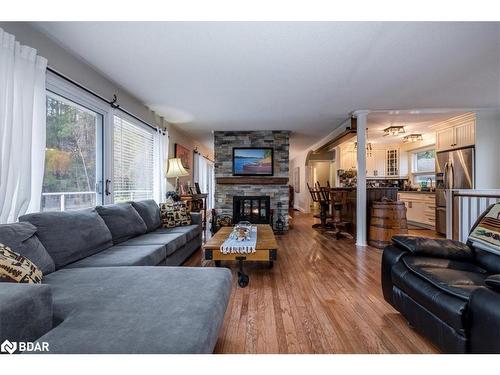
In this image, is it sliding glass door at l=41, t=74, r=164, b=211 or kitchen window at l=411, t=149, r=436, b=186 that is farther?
kitchen window at l=411, t=149, r=436, b=186

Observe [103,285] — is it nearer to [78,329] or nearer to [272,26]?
[78,329]

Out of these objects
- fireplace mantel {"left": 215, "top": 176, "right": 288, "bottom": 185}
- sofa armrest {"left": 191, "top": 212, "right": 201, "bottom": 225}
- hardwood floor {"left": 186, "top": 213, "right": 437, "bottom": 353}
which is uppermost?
fireplace mantel {"left": 215, "top": 176, "right": 288, "bottom": 185}

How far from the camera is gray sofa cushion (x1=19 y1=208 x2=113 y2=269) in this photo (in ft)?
5.94

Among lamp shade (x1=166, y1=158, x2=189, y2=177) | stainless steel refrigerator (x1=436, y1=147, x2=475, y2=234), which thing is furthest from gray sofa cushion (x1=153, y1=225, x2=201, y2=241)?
stainless steel refrigerator (x1=436, y1=147, x2=475, y2=234)

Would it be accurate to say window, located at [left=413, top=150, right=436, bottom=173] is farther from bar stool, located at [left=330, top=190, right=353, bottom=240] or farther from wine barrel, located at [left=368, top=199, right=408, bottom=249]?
wine barrel, located at [left=368, top=199, right=408, bottom=249]

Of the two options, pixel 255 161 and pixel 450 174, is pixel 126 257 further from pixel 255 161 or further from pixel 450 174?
pixel 450 174

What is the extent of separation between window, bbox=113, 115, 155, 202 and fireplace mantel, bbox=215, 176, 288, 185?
1.71m

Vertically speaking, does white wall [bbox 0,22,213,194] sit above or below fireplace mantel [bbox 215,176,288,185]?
above

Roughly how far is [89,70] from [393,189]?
16.2 feet

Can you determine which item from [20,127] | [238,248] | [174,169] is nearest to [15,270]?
[20,127]

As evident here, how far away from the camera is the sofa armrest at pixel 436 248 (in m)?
1.81

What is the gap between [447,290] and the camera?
52.2 inches

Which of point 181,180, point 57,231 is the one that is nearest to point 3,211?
point 57,231

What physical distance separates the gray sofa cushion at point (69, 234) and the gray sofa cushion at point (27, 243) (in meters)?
0.08
